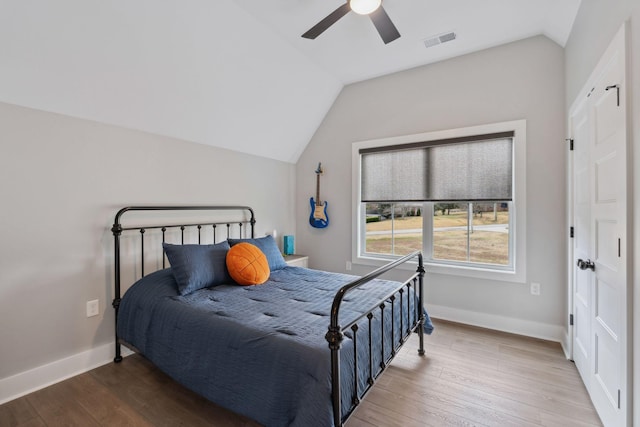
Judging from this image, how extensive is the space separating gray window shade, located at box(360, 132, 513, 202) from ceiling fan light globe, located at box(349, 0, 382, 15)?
5.71 feet

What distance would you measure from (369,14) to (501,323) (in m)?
3.01

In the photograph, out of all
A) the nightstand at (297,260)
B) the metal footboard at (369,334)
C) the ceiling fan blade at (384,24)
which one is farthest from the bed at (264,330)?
the ceiling fan blade at (384,24)

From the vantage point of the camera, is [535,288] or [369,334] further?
[535,288]

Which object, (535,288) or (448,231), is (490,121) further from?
(535,288)

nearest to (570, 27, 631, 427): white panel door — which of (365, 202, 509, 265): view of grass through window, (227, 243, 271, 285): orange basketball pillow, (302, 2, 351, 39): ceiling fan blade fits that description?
(365, 202, 509, 265): view of grass through window

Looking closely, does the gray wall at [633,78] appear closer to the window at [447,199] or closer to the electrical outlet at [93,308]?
the window at [447,199]

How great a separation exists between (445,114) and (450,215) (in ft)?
3.63

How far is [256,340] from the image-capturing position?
5.03 ft

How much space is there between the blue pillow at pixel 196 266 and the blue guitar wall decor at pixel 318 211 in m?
1.67

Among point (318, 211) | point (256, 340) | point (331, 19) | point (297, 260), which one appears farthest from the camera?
point (318, 211)

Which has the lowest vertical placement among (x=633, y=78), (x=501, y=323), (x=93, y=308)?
(x=501, y=323)

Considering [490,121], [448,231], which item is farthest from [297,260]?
[490,121]

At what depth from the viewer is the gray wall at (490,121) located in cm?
275

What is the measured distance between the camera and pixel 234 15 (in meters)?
2.40
